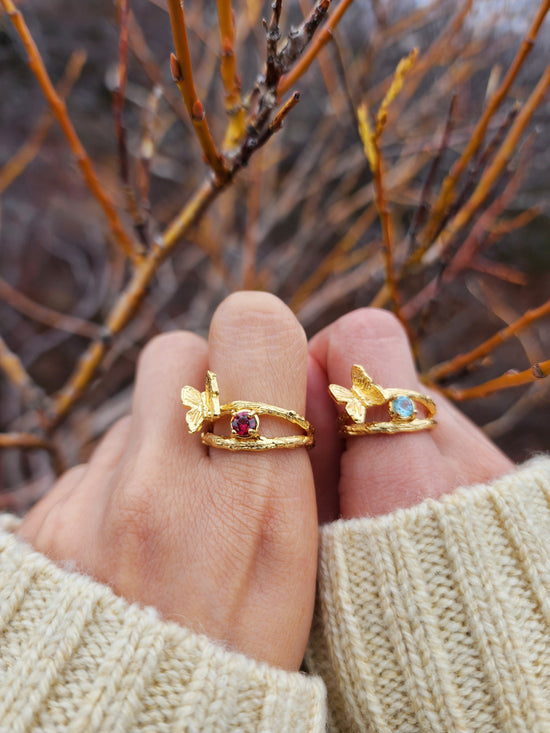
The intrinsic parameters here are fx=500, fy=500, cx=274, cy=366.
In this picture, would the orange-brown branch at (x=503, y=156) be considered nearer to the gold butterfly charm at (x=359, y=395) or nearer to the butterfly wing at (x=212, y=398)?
the gold butterfly charm at (x=359, y=395)

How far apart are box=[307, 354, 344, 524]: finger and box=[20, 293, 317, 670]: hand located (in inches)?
5.6

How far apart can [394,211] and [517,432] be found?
1074mm

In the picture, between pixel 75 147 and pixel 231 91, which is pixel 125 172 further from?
pixel 231 91

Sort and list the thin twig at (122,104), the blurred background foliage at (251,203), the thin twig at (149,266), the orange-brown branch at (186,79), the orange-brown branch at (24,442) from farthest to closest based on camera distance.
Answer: the blurred background foliage at (251,203)
the orange-brown branch at (24,442)
the thin twig at (122,104)
the thin twig at (149,266)
the orange-brown branch at (186,79)

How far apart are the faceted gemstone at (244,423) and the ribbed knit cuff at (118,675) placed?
0.24m

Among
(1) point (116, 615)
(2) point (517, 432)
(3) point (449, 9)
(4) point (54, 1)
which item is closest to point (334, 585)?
(1) point (116, 615)

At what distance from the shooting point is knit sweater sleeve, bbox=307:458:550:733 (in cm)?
59

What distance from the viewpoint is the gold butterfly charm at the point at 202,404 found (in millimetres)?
667

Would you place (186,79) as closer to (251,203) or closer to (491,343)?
(491,343)

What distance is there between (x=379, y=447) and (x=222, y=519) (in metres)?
0.25

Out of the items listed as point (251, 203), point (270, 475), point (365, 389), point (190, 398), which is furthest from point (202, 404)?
point (251, 203)

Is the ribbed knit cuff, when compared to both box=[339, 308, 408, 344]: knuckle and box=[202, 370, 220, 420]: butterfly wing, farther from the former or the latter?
box=[339, 308, 408, 344]: knuckle

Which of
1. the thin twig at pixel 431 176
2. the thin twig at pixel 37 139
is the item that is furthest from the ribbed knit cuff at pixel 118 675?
the thin twig at pixel 37 139

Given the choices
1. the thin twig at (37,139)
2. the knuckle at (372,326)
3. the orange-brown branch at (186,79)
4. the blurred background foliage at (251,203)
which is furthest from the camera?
the blurred background foliage at (251,203)
